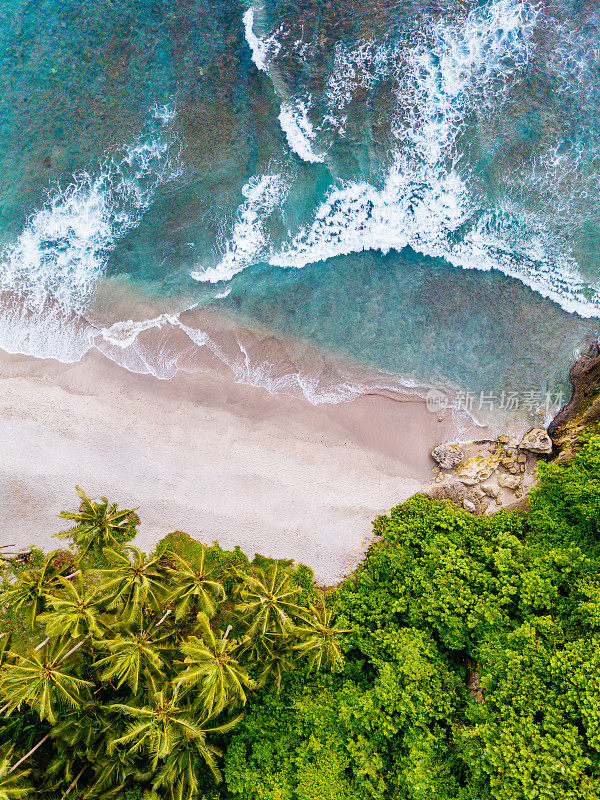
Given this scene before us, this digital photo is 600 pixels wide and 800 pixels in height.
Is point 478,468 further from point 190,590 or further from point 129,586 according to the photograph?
point 129,586

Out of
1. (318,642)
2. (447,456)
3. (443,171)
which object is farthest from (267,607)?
(443,171)

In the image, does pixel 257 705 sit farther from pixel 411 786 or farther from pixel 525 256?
pixel 525 256

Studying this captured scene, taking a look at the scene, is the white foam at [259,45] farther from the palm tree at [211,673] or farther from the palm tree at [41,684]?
the palm tree at [41,684]

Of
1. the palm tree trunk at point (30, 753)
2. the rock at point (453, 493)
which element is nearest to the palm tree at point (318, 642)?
the rock at point (453, 493)

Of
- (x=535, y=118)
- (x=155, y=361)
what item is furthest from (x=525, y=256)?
(x=155, y=361)

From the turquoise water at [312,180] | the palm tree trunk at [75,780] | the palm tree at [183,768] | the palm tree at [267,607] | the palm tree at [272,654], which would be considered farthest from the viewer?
the turquoise water at [312,180]

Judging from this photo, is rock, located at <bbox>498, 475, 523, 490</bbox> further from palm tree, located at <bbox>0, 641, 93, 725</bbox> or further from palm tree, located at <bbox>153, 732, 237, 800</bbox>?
palm tree, located at <bbox>0, 641, 93, 725</bbox>
